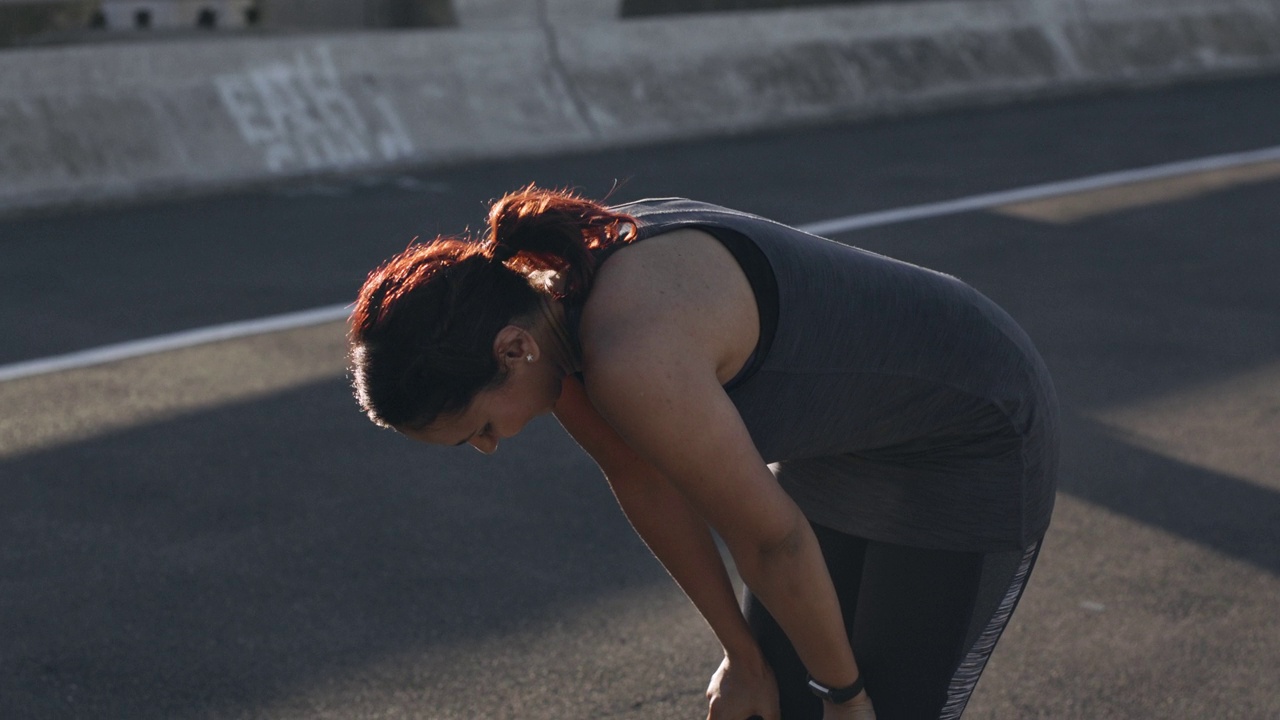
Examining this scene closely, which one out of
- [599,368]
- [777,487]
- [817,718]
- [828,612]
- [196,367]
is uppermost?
[599,368]

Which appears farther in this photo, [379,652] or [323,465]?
[323,465]

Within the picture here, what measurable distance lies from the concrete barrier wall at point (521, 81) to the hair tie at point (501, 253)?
24.2 ft

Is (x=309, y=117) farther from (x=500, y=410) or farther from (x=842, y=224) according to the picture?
(x=500, y=410)

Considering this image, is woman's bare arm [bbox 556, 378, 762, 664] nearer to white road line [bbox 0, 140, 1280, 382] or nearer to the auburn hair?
the auburn hair

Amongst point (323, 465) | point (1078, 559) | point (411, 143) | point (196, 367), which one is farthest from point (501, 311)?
point (411, 143)

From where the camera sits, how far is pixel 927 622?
2514 millimetres

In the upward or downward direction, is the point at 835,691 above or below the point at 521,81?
above

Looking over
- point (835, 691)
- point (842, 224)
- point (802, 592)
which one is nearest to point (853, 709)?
point (835, 691)

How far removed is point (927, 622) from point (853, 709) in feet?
0.63

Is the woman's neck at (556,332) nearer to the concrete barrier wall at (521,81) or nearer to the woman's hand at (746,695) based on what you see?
the woman's hand at (746,695)

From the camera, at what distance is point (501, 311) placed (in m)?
A: 2.20

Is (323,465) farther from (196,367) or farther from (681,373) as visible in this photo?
(681,373)

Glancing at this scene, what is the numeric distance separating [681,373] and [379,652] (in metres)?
2.08

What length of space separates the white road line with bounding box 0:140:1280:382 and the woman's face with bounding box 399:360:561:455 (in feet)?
14.3
